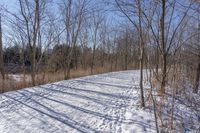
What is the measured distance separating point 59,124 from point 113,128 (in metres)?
1.22

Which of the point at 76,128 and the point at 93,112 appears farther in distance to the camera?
the point at 93,112

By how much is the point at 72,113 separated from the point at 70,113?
0.05 metres

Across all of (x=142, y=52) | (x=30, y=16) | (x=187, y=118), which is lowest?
(x=187, y=118)

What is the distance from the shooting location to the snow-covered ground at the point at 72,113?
6055 millimetres

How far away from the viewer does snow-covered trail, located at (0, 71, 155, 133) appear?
6.07 meters

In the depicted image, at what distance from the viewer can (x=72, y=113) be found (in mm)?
7379

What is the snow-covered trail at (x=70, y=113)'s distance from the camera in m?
6.07

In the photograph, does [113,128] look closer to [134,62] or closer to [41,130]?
[41,130]

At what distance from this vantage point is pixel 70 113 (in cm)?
737

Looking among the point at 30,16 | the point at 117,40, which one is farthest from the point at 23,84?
the point at 117,40

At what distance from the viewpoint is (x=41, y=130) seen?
5.85 metres

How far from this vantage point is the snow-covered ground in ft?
19.9

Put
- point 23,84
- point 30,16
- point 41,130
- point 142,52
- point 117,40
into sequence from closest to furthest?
1. point 41,130
2. point 142,52
3. point 23,84
4. point 30,16
5. point 117,40

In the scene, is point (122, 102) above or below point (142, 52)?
below
